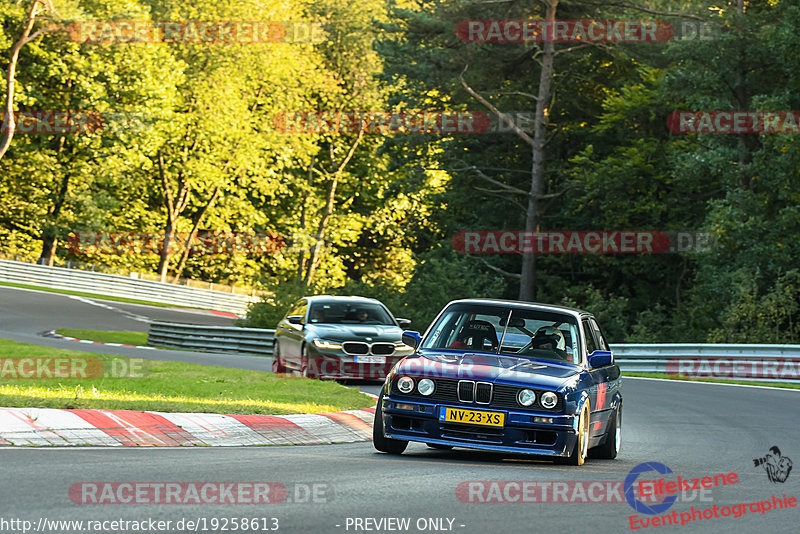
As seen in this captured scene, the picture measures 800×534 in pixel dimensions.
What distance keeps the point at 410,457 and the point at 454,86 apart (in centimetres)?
3448

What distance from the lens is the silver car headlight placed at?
1016 centimetres

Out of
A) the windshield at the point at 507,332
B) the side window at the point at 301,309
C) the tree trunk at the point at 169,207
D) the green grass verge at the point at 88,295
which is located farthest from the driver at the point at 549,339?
the tree trunk at the point at 169,207

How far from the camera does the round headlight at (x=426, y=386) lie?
10.2 meters

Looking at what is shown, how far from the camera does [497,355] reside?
36.1ft

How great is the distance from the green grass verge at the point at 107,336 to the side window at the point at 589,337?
2476 cm

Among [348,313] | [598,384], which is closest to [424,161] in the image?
[348,313]

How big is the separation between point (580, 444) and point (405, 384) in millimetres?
1598

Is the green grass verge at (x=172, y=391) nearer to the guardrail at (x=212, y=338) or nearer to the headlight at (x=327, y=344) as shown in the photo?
the headlight at (x=327, y=344)

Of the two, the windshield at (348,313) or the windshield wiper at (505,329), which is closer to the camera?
the windshield wiper at (505,329)

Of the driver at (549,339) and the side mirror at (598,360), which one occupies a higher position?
the driver at (549,339)

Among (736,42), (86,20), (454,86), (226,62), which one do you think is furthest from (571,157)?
(226,62)

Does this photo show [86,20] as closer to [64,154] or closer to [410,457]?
[64,154]

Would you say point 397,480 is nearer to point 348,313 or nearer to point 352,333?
point 352,333

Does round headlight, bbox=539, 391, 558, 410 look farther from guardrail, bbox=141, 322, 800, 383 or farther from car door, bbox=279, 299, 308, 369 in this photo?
guardrail, bbox=141, 322, 800, 383
